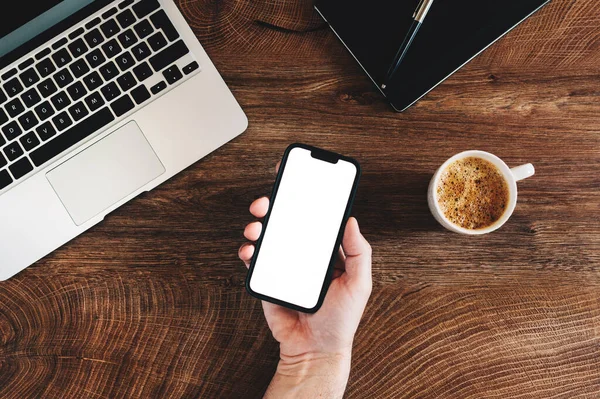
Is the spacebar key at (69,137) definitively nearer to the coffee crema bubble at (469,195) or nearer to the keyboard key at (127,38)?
the keyboard key at (127,38)

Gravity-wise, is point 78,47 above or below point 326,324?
above

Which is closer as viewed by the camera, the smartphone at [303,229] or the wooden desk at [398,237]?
the smartphone at [303,229]

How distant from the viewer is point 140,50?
68cm

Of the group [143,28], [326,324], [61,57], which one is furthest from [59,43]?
[326,324]

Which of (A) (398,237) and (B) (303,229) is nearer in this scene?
(B) (303,229)

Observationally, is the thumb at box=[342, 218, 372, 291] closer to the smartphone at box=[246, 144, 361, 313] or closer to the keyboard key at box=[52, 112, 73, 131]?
the smartphone at box=[246, 144, 361, 313]

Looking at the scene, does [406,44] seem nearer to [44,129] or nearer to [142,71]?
[142,71]

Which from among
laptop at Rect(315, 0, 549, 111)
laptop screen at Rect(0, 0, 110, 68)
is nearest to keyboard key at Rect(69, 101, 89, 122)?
laptop screen at Rect(0, 0, 110, 68)

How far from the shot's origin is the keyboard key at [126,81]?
682 mm

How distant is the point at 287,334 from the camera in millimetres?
698

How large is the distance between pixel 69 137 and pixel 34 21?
0.53ft

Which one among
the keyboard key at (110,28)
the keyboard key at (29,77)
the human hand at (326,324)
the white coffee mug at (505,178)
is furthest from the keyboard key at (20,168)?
the white coffee mug at (505,178)

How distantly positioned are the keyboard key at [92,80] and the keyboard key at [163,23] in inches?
4.4

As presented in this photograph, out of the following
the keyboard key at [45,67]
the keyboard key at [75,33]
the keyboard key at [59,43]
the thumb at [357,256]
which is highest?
the keyboard key at [75,33]
